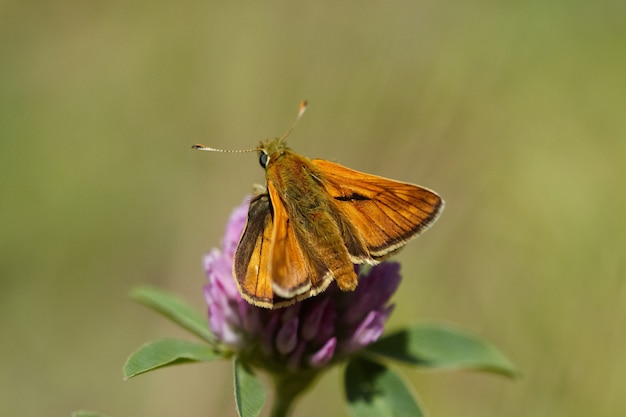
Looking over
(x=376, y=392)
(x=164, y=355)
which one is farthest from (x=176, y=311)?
(x=376, y=392)

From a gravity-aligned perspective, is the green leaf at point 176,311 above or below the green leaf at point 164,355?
above

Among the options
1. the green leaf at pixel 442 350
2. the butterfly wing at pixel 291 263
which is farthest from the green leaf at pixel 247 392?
the green leaf at pixel 442 350

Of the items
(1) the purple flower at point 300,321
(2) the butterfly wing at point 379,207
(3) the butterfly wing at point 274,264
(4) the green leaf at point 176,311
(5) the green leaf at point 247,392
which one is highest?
(2) the butterfly wing at point 379,207

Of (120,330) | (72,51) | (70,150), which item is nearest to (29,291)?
(120,330)

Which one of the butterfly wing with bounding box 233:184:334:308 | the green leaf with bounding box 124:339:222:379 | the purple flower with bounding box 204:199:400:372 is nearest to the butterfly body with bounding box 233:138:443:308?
the butterfly wing with bounding box 233:184:334:308

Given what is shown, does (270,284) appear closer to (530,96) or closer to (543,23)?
(530,96)

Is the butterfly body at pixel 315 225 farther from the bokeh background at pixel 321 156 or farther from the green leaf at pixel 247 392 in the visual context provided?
the bokeh background at pixel 321 156

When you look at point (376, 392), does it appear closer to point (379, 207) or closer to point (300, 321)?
point (300, 321)
